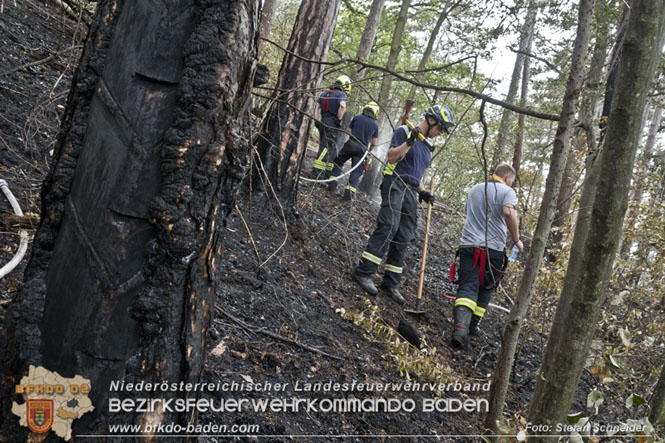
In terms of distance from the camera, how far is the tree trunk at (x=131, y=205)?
1.30 metres

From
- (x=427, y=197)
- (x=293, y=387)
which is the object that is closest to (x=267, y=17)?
(x=427, y=197)

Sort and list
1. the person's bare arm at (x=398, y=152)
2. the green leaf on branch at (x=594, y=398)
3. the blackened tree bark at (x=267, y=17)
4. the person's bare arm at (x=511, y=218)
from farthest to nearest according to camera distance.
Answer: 1. the blackened tree bark at (x=267, y=17)
2. the person's bare arm at (x=511, y=218)
3. the person's bare arm at (x=398, y=152)
4. the green leaf on branch at (x=594, y=398)

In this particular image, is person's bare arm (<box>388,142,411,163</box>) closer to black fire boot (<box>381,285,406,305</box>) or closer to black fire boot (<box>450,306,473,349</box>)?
black fire boot (<box>381,285,406,305</box>)

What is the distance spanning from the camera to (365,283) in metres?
5.51

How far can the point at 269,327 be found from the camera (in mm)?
3391

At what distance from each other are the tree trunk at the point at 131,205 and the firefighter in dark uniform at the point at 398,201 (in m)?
4.07

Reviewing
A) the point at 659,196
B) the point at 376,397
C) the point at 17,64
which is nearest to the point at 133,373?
the point at 376,397

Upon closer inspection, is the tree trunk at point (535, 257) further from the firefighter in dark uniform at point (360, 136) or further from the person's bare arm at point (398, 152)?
the firefighter in dark uniform at point (360, 136)

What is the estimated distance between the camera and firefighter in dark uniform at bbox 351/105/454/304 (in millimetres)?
5516

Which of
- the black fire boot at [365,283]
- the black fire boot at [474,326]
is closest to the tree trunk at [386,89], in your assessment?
the black fire boot at [365,283]

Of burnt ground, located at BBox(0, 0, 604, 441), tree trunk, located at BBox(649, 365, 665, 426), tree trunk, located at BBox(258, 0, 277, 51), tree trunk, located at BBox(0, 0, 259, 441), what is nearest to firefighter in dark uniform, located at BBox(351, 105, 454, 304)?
burnt ground, located at BBox(0, 0, 604, 441)

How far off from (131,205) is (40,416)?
0.68 metres

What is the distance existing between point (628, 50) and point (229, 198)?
161cm

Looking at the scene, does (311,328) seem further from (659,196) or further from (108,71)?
(659,196)
